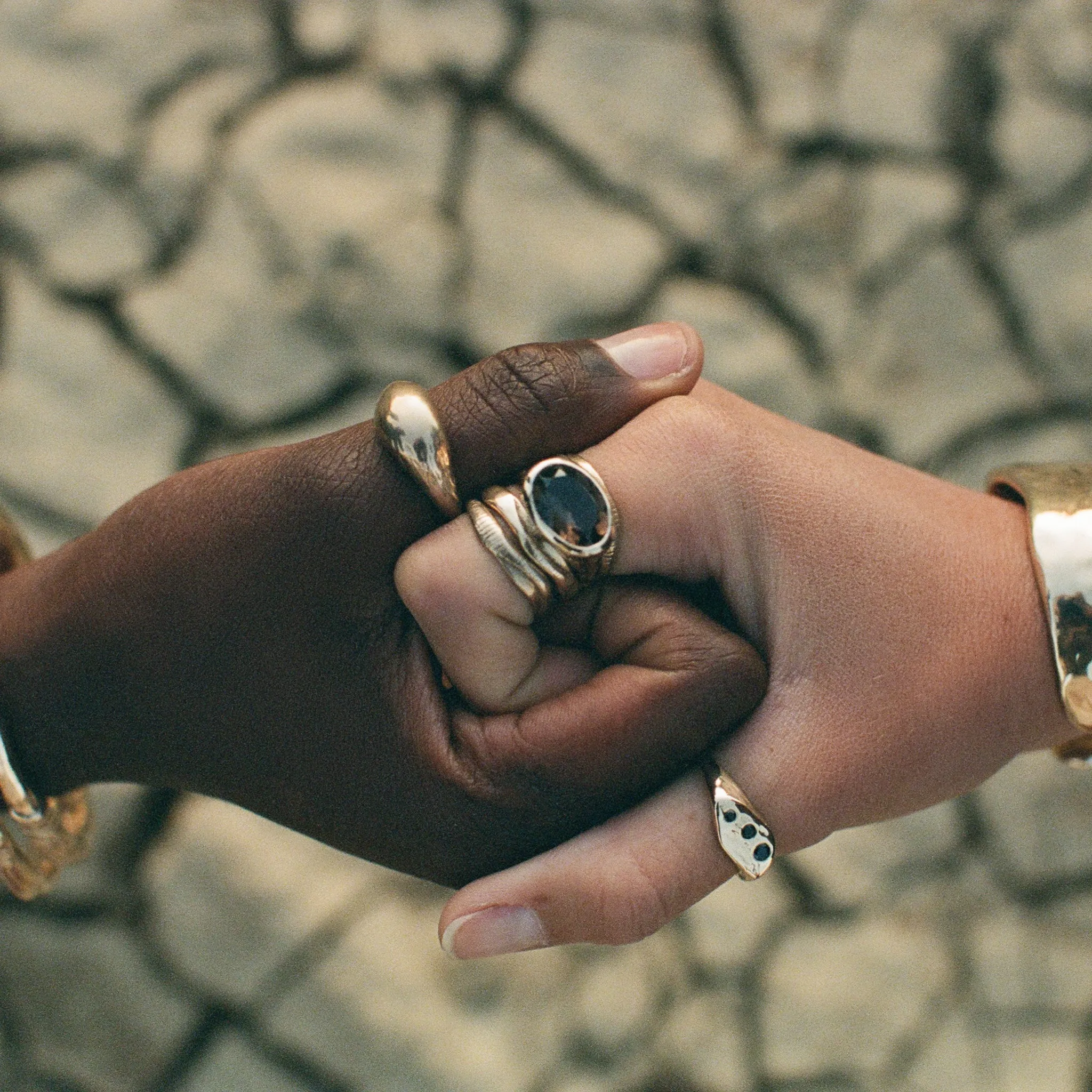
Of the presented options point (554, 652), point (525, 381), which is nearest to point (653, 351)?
point (525, 381)

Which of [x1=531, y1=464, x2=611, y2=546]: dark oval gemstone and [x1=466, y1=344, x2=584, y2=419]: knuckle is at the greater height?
[x1=466, y1=344, x2=584, y2=419]: knuckle

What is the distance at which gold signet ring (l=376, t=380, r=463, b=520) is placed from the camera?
611 mm

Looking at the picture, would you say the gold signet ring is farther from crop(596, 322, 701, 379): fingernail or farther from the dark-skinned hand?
crop(596, 322, 701, 379): fingernail

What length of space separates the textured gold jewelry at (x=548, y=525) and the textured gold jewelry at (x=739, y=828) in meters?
0.15

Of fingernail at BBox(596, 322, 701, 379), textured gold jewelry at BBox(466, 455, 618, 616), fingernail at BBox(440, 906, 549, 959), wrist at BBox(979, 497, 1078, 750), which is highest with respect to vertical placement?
fingernail at BBox(596, 322, 701, 379)

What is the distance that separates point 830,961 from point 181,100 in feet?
3.49

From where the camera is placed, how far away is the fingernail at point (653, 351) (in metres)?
0.68

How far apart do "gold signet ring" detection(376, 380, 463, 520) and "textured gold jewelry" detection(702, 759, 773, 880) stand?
0.23 m

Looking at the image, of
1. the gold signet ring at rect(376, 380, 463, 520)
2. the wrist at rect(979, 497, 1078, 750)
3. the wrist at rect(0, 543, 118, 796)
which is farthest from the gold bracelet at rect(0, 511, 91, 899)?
the wrist at rect(979, 497, 1078, 750)

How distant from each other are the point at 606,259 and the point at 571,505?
57 centimetres

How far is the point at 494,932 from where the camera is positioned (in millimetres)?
631

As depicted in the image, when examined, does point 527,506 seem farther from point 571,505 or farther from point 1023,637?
point 1023,637

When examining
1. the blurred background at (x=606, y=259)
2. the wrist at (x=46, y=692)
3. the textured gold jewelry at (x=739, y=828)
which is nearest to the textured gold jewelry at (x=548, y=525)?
the textured gold jewelry at (x=739, y=828)

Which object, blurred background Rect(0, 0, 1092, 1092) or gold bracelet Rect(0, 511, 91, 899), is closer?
gold bracelet Rect(0, 511, 91, 899)
